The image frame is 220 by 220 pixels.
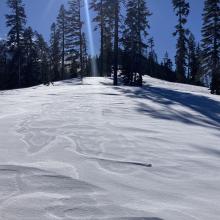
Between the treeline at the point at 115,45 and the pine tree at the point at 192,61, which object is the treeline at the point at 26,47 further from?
the pine tree at the point at 192,61

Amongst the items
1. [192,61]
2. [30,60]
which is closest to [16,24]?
[30,60]

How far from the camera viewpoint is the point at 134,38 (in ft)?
114

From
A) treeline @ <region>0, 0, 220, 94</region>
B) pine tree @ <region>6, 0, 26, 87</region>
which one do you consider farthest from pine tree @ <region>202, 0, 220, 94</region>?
pine tree @ <region>6, 0, 26, 87</region>

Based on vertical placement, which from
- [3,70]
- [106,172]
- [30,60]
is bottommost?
[106,172]

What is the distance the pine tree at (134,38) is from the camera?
28797 millimetres

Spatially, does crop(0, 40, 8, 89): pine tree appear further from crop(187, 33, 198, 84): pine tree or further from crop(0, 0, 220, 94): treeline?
crop(187, 33, 198, 84): pine tree

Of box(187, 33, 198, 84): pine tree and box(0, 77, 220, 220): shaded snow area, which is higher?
box(187, 33, 198, 84): pine tree

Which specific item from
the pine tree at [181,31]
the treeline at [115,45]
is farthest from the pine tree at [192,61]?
the pine tree at [181,31]

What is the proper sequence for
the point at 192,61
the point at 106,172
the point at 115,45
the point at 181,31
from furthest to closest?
the point at 192,61, the point at 181,31, the point at 115,45, the point at 106,172

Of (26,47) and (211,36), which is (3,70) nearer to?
(26,47)

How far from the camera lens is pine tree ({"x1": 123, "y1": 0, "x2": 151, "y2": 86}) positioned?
1134 inches

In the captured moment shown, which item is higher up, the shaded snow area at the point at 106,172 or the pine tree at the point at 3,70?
the pine tree at the point at 3,70

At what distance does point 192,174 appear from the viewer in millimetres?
3926

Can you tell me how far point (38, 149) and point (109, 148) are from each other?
97 centimetres
